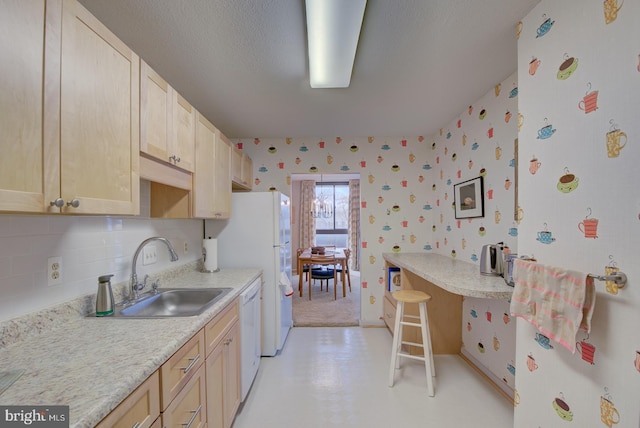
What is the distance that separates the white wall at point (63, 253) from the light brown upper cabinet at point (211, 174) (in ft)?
1.13

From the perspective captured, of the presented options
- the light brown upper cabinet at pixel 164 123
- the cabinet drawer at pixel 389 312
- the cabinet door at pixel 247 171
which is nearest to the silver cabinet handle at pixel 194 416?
the light brown upper cabinet at pixel 164 123

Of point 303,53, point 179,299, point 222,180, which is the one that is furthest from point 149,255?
point 303,53

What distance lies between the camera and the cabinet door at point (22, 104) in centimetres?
68

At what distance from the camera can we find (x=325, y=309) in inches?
148

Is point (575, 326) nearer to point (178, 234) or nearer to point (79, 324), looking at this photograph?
point (79, 324)

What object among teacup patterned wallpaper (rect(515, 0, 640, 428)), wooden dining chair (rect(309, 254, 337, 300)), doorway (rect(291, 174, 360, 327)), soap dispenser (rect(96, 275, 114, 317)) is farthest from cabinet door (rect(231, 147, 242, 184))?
doorway (rect(291, 174, 360, 327))

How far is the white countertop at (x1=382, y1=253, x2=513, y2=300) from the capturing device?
149cm

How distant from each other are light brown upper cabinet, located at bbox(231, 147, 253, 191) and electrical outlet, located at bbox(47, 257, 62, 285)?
147 cm

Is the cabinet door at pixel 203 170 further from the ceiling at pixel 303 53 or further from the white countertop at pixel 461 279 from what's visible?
the white countertop at pixel 461 279

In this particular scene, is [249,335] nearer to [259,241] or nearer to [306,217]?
[259,241]

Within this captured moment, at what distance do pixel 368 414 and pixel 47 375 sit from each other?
174 centimetres

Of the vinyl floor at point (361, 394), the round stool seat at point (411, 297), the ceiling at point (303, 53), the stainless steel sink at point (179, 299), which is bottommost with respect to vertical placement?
the vinyl floor at point (361, 394)

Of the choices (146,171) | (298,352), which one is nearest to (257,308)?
(298,352)

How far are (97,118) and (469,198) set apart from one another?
2.68m
